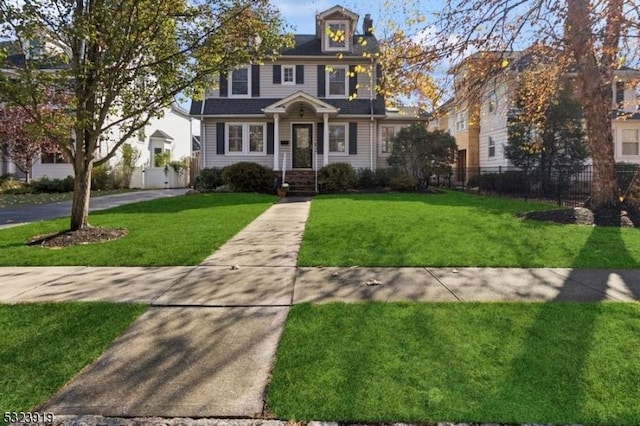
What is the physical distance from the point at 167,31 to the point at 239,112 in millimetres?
13283

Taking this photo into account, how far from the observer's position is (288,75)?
22266 millimetres

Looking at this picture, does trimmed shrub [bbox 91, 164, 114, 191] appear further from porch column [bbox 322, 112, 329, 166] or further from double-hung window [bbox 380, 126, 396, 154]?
double-hung window [bbox 380, 126, 396, 154]

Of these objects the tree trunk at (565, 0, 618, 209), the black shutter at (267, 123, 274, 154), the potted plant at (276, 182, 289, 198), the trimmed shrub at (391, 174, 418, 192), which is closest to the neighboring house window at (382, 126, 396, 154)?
the trimmed shrub at (391, 174, 418, 192)

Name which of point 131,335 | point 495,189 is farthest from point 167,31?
point 495,189

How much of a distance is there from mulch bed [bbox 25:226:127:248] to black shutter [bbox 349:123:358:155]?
48.2 ft

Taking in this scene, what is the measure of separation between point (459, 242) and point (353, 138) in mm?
14729

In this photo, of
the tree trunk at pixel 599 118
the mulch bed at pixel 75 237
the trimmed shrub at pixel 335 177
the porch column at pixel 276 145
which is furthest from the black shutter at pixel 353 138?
the mulch bed at pixel 75 237

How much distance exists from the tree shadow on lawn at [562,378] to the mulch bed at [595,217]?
20.6 ft

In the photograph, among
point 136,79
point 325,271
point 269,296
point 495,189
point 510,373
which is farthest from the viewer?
point 495,189

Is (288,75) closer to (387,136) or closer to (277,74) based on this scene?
(277,74)

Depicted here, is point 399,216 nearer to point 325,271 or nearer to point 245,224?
point 245,224

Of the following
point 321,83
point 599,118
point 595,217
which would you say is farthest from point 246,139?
point 595,217

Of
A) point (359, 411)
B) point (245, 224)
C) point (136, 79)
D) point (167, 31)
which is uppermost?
point (167, 31)

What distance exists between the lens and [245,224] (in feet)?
34.4
